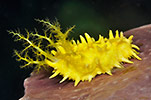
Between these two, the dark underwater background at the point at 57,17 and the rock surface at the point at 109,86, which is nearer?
the rock surface at the point at 109,86

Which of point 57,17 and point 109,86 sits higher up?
point 57,17

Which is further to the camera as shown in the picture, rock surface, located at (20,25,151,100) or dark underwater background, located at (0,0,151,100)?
dark underwater background, located at (0,0,151,100)

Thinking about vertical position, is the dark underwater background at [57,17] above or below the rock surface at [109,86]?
above

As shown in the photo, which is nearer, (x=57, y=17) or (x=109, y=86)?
(x=109, y=86)

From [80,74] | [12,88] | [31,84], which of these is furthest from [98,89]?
[12,88]

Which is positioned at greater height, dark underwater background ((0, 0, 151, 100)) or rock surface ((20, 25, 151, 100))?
dark underwater background ((0, 0, 151, 100))
